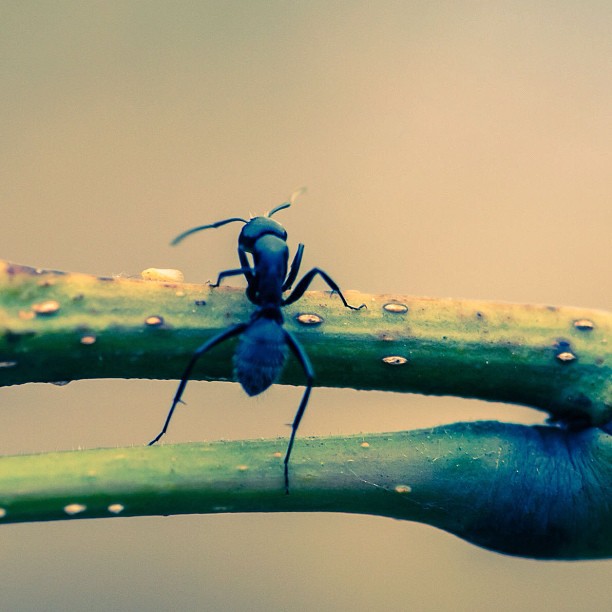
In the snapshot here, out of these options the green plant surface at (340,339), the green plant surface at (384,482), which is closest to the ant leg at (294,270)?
the green plant surface at (340,339)

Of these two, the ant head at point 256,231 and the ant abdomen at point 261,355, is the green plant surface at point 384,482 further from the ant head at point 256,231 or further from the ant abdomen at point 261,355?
the ant head at point 256,231

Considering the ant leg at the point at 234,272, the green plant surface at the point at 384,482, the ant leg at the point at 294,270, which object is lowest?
the green plant surface at the point at 384,482

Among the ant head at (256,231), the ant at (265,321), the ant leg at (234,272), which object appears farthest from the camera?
the ant head at (256,231)

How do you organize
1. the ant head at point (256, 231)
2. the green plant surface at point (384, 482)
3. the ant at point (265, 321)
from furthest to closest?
the ant head at point (256, 231), the ant at point (265, 321), the green plant surface at point (384, 482)

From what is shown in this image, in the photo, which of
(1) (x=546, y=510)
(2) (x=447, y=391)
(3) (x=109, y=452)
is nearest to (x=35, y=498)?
(3) (x=109, y=452)

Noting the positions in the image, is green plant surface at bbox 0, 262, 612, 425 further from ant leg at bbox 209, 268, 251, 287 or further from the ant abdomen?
ant leg at bbox 209, 268, 251, 287

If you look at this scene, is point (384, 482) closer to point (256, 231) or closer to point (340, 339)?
point (340, 339)

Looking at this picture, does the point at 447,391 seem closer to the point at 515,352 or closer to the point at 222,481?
the point at 515,352
